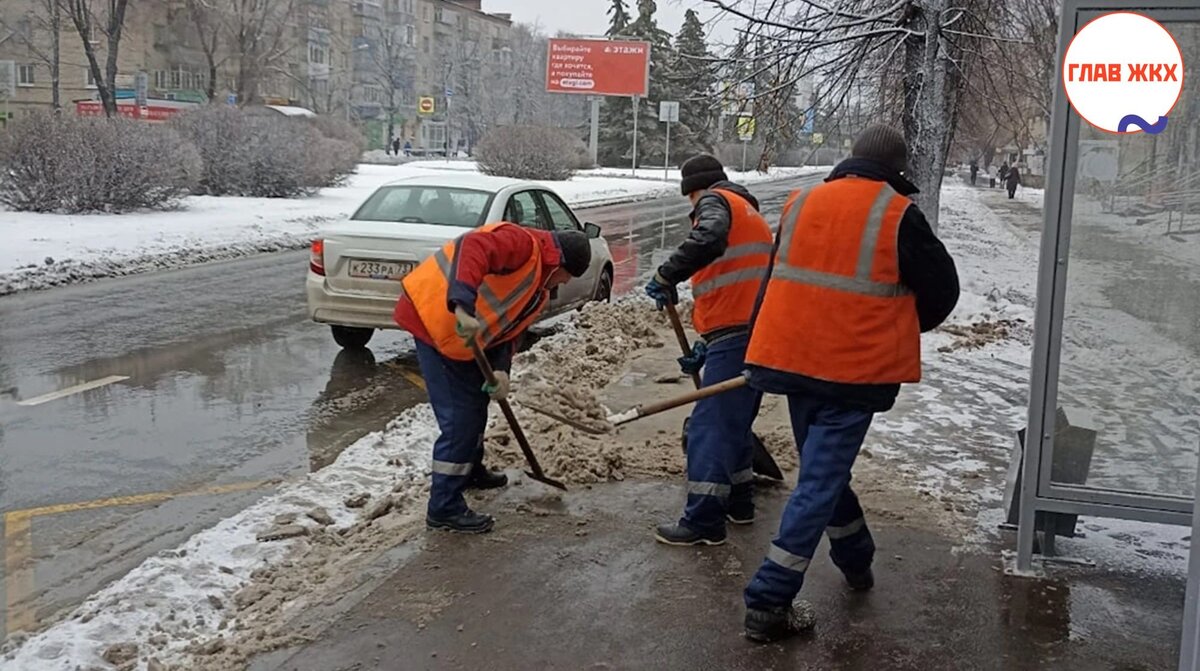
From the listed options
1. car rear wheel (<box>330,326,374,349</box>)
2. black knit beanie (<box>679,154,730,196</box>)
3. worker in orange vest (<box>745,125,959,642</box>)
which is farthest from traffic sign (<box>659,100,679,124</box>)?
worker in orange vest (<box>745,125,959,642</box>)

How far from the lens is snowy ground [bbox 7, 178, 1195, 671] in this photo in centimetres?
412

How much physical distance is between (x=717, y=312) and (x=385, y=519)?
189 centimetres

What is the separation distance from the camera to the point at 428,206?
404 inches

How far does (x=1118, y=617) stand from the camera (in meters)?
4.38

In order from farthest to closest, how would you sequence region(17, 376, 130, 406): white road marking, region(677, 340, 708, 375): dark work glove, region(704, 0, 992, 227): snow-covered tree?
1. region(704, 0, 992, 227): snow-covered tree
2. region(17, 376, 130, 406): white road marking
3. region(677, 340, 708, 375): dark work glove

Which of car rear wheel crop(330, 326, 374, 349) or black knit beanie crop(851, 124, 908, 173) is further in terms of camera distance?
car rear wheel crop(330, 326, 374, 349)

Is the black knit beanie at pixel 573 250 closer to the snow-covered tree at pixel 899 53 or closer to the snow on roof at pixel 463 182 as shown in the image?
the snow on roof at pixel 463 182

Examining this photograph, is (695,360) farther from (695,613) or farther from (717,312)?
(695,613)

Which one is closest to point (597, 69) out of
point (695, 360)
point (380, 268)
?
point (380, 268)

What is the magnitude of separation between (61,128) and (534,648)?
19498mm

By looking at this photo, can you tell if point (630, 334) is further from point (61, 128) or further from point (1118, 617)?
point (61, 128)

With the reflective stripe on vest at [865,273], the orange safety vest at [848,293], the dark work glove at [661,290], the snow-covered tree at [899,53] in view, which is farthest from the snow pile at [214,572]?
the snow-covered tree at [899,53]

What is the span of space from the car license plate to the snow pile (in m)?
2.97
